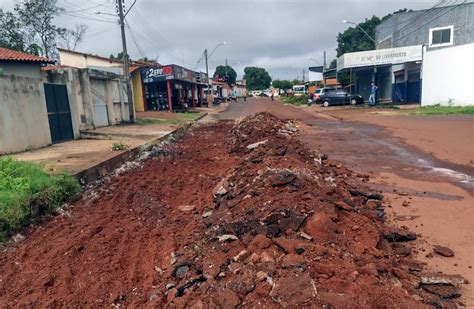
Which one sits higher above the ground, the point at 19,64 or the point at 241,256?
the point at 19,64

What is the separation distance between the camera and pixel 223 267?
12.7 ft

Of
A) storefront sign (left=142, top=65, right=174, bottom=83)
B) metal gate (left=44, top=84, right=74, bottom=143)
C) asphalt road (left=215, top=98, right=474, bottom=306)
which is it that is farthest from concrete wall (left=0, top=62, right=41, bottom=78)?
asphalt road (left=215, top=98, right=474, bottom=306)

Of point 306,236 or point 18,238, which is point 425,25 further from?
point 18,238

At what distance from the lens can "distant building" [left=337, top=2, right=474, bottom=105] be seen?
1084 inches

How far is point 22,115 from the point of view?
11508mm

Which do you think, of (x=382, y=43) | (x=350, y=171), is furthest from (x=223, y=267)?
(x=382, y=43)

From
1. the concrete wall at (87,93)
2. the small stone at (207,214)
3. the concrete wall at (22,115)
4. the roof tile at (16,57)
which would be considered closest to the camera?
the small stone at (207,214)

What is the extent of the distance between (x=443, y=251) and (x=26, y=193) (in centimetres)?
611

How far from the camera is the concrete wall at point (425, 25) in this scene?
3219 cm

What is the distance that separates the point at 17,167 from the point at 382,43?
140 ft

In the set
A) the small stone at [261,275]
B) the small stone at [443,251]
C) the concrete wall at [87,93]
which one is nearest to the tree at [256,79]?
the concrete wall at [87,93]

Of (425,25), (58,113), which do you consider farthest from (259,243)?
(425,25)

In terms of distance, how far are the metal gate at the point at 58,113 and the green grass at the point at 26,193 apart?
6.23 meters

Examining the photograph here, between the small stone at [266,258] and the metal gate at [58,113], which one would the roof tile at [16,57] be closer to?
the metal gate at [58,113]
